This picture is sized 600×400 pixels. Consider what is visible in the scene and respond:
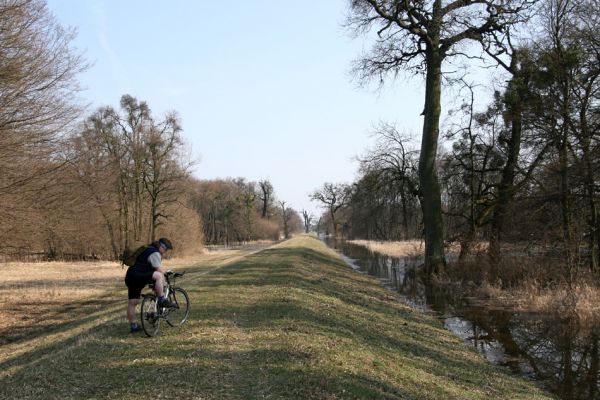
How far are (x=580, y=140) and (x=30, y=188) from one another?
643 inches

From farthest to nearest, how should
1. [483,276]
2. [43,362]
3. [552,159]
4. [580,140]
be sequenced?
[483,276] < [552,159] < [580,140] < [43,362]

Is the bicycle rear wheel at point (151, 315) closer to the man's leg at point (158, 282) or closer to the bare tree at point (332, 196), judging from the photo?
the man's leg at point (158, 282)

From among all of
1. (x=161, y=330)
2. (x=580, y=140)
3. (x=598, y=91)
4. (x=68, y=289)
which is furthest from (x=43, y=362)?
(x=598, y=91)

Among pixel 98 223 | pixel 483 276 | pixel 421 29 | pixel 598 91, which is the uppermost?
pixel 421 29

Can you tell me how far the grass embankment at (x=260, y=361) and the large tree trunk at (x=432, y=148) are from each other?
9.10 m

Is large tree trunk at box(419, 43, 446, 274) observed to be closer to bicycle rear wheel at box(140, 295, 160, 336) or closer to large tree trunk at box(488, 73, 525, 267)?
large tree trunk at box(488, 73, 525, 267)

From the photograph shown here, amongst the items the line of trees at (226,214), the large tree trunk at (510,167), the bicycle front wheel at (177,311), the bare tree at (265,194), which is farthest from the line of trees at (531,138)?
the bare tree at (265,194)

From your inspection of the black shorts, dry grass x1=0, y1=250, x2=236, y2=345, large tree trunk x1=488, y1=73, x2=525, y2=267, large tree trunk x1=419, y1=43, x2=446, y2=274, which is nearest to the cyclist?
the black shorts

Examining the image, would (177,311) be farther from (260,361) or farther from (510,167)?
(510,167)

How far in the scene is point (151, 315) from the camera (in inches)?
329

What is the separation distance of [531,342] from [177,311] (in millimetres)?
8149

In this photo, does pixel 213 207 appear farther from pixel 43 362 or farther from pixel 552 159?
pixel 43 362

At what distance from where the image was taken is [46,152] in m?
13.1

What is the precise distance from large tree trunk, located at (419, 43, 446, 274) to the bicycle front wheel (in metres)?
13.3
